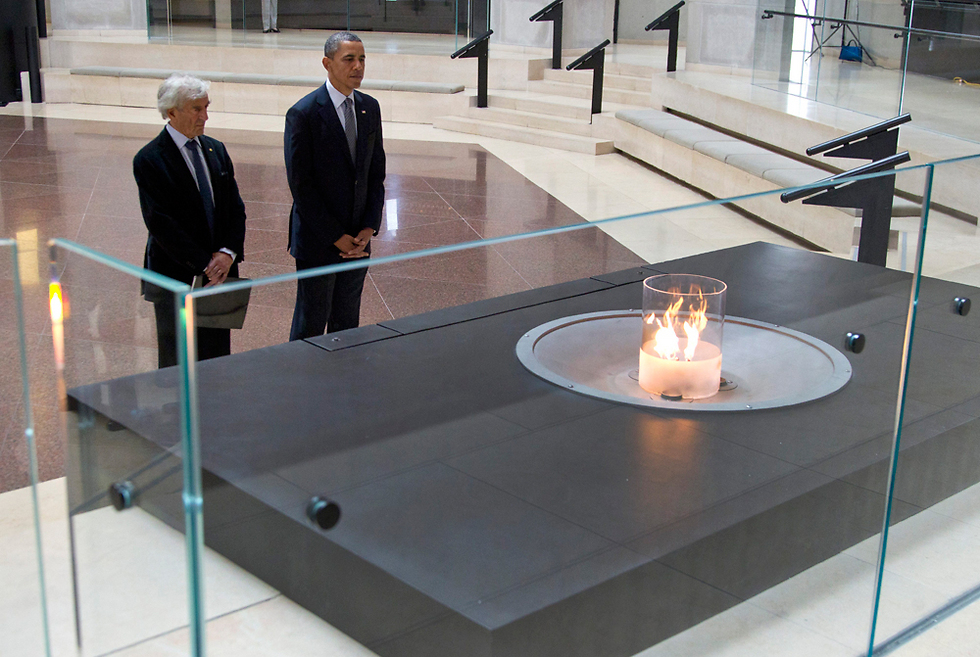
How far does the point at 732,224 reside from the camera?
1921mm

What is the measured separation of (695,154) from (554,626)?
251 inches

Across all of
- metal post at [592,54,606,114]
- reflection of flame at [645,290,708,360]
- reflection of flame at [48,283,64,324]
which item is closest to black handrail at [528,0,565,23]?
metal post at [592,54,606,114]

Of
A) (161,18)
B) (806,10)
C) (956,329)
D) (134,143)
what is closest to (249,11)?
(161,18)

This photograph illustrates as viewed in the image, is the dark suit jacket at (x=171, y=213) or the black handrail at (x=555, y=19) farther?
the black handrail at (x=555, y=19)

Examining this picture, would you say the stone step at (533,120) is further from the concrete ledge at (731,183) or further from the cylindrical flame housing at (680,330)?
the cylindrical flame housing at (680,330)

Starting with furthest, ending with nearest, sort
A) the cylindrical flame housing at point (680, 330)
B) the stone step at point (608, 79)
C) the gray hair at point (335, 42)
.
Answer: the stone step at point (608, 79), the gray hair at point (335, 42), the cylindrical flame housing at point (680, 330)

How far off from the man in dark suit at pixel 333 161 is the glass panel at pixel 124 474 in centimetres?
202

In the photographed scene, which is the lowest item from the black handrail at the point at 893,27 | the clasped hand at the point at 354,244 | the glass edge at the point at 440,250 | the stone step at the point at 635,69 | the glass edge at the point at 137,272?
the clasped hand at the point at 354,244

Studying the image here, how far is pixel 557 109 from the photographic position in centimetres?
998

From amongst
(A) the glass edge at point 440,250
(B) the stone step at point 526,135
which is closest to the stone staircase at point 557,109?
(B) the stone step at point 526,135

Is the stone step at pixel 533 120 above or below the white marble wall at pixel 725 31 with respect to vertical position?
below

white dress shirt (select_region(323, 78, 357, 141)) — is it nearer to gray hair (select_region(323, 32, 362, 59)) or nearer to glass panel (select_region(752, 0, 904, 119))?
gray hair (select_region(323, 32, 362, 59))

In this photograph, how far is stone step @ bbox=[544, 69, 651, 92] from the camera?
10.5 metres

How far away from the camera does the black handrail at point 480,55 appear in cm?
1007
